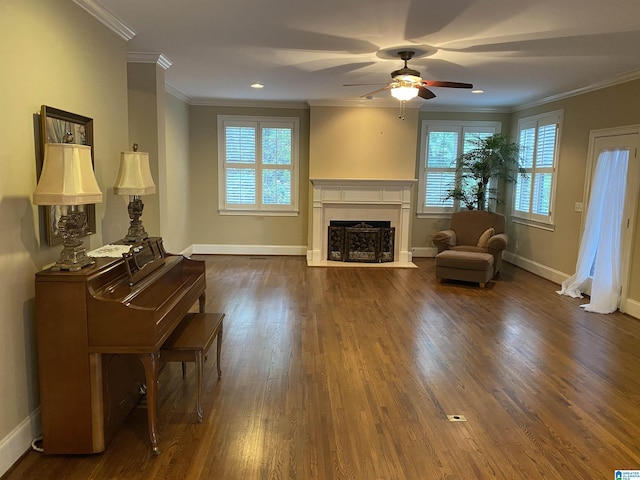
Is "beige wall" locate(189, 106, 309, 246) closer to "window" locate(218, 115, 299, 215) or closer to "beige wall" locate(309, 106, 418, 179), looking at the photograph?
"window" locate(218, 115, 299, 215)

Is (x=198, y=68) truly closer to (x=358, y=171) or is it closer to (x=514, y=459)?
(x=358, y=171)

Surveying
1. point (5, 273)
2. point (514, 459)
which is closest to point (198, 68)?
point (5, 273)

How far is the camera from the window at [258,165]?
7.96 m

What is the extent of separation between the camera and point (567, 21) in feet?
11.1

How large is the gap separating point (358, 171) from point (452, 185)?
6.06 ft

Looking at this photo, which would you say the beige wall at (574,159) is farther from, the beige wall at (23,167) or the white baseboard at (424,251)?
the beige wall at (23,167)

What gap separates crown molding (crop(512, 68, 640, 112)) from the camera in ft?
16.6

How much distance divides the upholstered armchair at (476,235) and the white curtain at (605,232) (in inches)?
43.7

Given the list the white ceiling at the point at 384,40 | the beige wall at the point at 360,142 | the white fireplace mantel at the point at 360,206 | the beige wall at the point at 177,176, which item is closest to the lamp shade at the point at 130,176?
the white ceiling at the point at 384,40

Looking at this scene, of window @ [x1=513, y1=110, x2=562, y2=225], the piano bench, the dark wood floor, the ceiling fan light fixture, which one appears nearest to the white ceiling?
the ceiling fan light fixture

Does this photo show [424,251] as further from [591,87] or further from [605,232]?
[591,87]

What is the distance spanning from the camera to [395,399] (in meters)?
3.13

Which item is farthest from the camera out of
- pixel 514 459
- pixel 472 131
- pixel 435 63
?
pixel 472 131

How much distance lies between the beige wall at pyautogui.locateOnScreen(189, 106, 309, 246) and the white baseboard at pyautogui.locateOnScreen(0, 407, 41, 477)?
5.78 meters
